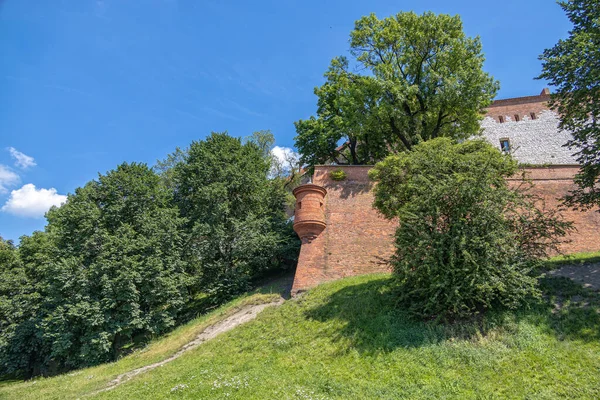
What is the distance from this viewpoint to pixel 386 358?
33.1 feet

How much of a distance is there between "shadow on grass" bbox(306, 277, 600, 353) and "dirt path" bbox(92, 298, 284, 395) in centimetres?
500

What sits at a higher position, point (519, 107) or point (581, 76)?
point (519, 107)

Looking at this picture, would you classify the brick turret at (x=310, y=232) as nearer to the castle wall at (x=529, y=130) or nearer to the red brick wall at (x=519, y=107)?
the castle wall at (x=529, y=130)

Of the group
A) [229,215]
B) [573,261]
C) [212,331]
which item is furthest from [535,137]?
[212,331]

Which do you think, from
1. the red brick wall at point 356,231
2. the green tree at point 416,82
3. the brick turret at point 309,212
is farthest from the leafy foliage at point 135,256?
the green tree at point 416,82

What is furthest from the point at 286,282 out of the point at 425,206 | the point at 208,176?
the point at 425,206

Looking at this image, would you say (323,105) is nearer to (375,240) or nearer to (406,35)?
(406,35)

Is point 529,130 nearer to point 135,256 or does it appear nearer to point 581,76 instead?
point 581,76

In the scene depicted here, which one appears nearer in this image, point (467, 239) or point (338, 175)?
point (467, 239)

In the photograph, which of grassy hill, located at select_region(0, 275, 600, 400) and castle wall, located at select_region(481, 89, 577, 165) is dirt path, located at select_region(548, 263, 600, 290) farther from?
castle wall, located at select_region(481, 89, 577, 165)

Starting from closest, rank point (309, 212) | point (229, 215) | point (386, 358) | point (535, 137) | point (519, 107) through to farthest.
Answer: point (386, 358)
point (309, 212)
point (229, 215)
point (535, 137)
point (519, 107)

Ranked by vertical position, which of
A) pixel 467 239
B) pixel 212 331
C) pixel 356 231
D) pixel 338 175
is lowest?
pixel 212 331

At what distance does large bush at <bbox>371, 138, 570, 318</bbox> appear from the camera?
10.4m

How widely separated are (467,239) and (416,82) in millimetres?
14095
